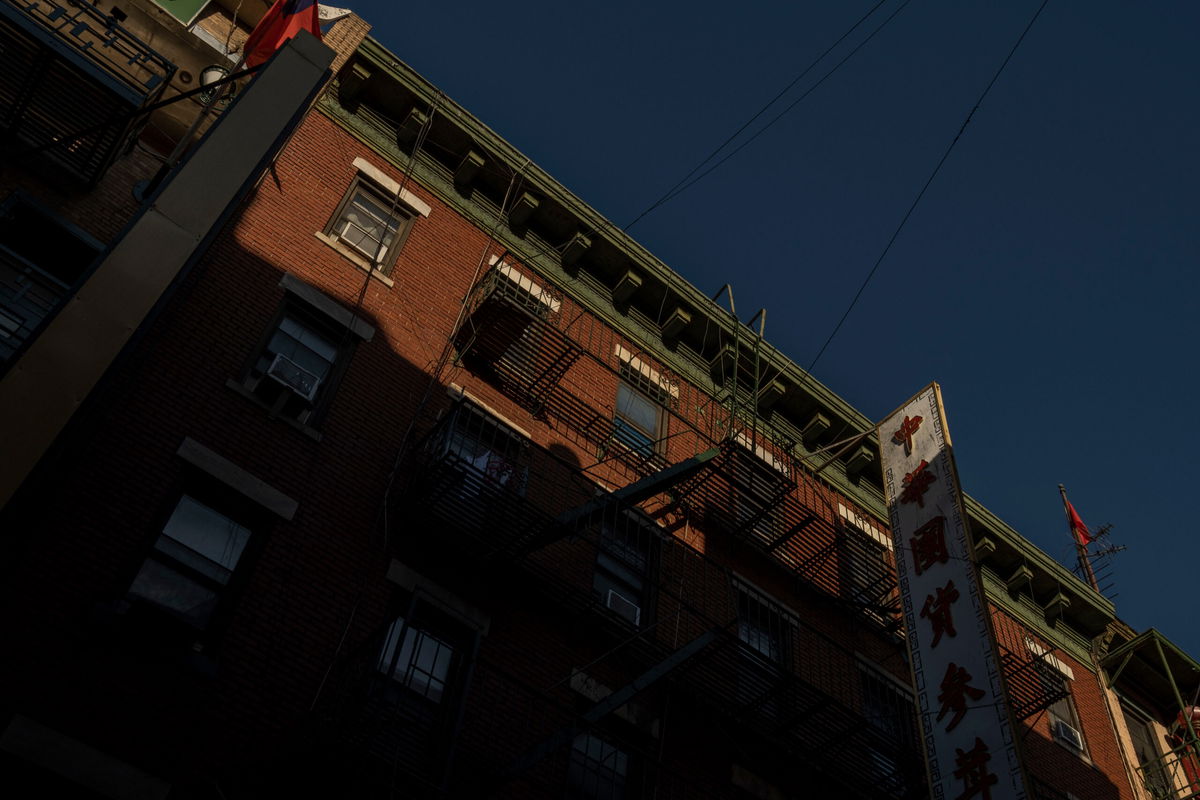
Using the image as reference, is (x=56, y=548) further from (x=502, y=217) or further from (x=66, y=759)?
(x=502, y=217)

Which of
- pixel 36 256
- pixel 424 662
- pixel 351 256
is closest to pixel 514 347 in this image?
pixel 351 256

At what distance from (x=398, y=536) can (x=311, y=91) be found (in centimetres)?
578

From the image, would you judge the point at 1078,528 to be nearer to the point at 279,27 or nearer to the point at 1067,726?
the point at 1067,726

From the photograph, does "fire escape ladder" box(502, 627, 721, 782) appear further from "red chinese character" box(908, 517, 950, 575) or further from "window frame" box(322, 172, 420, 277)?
"window frame" box(322, 172, 420, 277)

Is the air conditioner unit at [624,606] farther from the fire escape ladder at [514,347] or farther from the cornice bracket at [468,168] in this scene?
the cornice bracket at [468,168]

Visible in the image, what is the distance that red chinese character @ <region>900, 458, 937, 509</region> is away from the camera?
17047 mm

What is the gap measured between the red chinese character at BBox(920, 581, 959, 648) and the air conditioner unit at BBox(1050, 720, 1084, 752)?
905cm

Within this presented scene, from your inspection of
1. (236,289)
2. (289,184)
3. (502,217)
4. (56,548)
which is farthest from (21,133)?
(502,217)

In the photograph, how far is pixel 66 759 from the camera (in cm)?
998

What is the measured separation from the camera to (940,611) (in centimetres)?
1516

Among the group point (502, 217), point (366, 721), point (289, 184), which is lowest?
point (366, 721)

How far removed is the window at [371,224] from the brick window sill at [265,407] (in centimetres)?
410

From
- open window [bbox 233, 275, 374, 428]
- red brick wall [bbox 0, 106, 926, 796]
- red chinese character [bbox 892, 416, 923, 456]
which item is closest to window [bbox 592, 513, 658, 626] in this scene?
red brick wall [bbox 0, 106, 926, 796]

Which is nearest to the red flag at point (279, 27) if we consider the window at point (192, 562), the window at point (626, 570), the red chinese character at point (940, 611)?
the window at point (192, 562)
